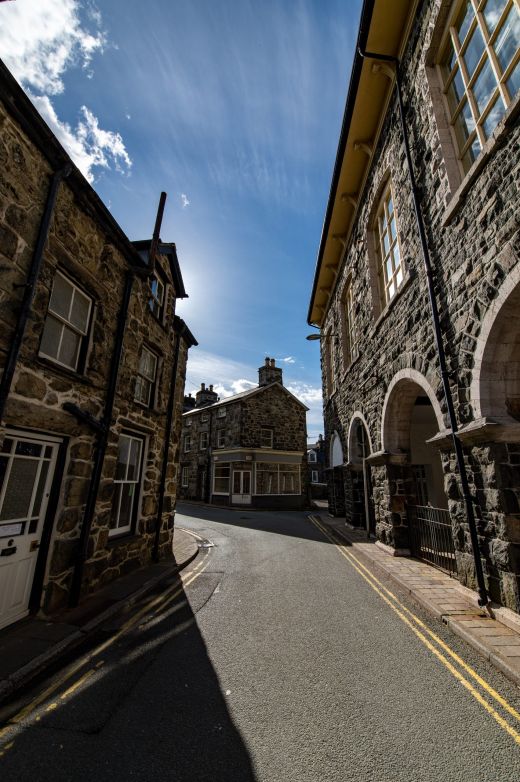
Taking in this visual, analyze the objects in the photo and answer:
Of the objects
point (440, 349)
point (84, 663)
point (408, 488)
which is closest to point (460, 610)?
point (408, 488)

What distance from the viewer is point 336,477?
1600cm

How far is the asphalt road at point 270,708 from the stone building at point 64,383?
1.68m

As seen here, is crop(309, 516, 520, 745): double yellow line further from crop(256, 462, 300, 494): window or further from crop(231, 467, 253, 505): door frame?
crop(256, 462, 300, 494): window

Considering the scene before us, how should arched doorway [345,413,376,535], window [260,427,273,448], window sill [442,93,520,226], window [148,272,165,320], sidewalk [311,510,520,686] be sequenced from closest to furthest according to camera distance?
1. sidewalk [311,510,520,686]
2. window sill [442,93,520,226]
3. window [148,272,165,320]
4. arched doorway [345,413,376,535]
5. window [260,427,273,448]

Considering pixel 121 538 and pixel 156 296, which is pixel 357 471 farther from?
pixel 156 296

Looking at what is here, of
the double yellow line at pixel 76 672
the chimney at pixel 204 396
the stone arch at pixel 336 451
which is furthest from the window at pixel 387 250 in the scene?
the chimney at pixel 204 396

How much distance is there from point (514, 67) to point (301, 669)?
8334 mm

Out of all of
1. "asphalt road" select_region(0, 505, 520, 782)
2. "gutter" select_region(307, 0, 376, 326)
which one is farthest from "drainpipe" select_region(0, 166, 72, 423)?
"gutter" select_region(307, 0, 376, 326)

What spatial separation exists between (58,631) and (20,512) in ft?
5.47

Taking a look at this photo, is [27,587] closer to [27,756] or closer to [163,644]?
[163,644]

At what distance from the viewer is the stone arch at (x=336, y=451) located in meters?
14.7

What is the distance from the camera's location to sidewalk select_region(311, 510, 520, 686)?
12.0 ft

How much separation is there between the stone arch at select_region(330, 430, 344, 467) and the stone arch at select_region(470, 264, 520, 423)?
9.71m

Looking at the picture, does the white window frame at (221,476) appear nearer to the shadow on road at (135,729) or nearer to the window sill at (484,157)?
the shadow on road at (135,729)
